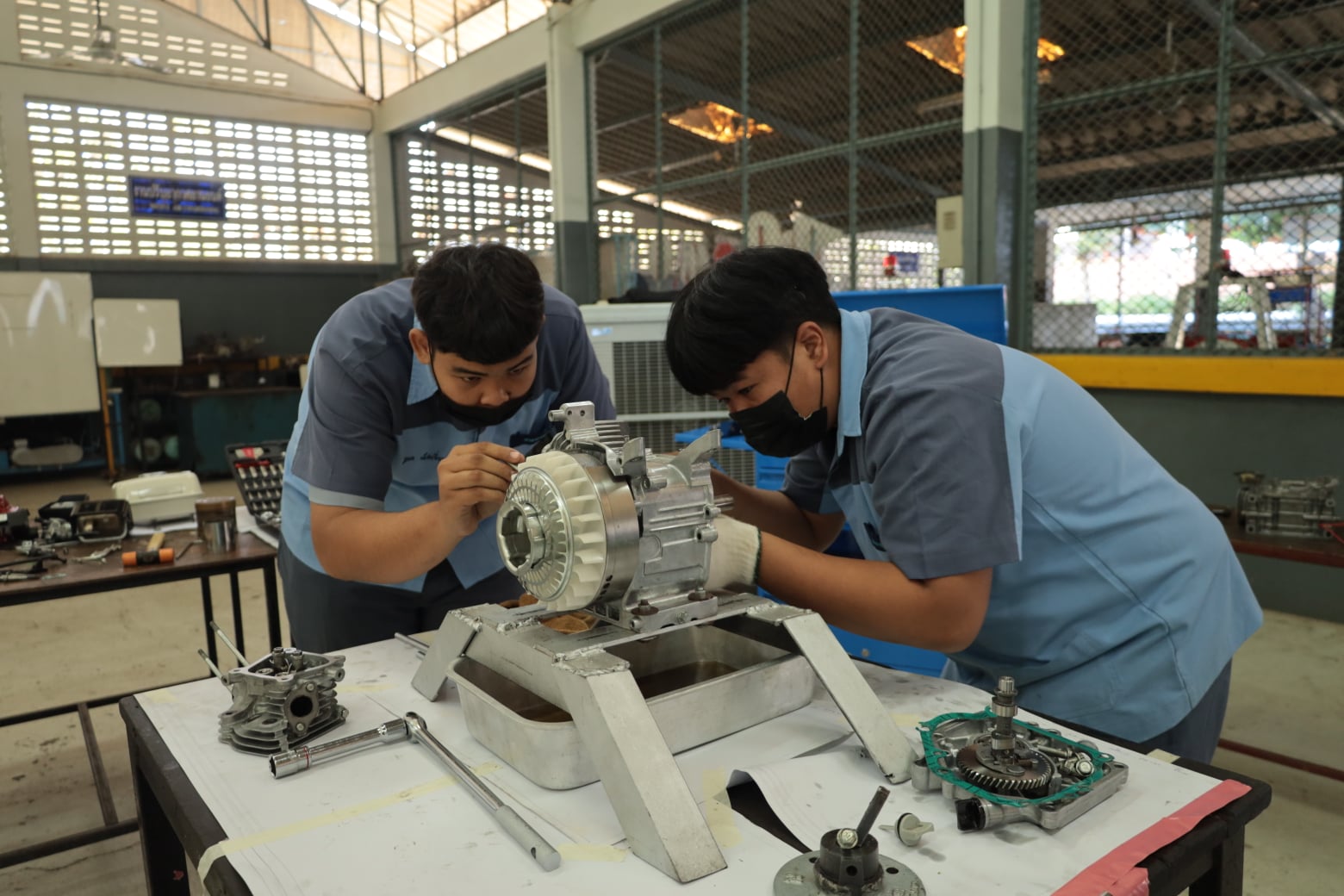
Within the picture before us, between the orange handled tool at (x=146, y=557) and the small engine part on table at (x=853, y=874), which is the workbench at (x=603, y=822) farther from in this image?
the orange handled tool at (x=146, y=557)

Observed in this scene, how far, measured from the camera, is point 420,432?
1.42 metres

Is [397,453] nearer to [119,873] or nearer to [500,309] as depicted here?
[500,309]

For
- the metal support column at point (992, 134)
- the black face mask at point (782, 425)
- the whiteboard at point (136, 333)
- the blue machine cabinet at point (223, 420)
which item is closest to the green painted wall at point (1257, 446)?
the metal support column at point (992, 134)

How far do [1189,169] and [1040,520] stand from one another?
448 cm

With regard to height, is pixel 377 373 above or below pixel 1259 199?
below

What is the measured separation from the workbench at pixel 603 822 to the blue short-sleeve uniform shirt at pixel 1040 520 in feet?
0.57

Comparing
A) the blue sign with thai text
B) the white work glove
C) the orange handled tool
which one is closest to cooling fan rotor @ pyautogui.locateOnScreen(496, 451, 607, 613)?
the white work glove

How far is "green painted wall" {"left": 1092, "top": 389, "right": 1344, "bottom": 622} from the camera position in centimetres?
329

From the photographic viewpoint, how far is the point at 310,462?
4.37 ft

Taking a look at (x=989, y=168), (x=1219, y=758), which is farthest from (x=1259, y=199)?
(x=1219, y=758)

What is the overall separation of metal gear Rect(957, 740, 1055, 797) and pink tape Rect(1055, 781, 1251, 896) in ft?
0.25

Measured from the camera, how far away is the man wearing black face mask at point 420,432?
1167 mm

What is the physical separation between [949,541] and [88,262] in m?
8.57

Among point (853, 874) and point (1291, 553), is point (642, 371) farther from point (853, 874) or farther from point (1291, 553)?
point (853, 874)
